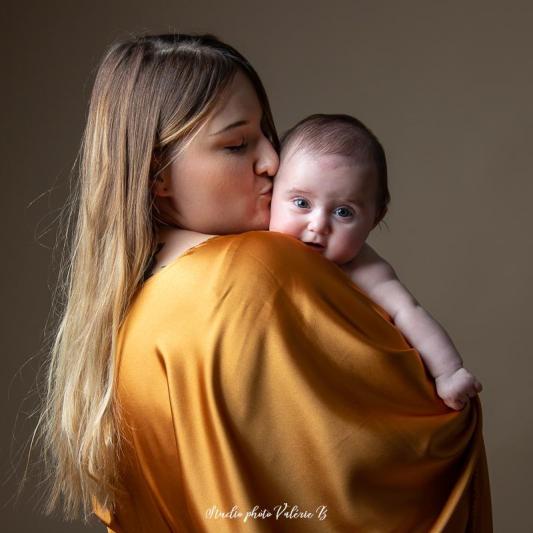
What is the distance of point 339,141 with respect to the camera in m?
1.79

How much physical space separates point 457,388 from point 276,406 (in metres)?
0.31

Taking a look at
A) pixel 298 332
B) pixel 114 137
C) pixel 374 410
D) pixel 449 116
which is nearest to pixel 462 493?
pixel 374 410

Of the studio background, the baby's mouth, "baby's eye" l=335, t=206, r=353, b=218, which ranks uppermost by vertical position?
"baby's eye" l=335, t=206, r=353, b=218

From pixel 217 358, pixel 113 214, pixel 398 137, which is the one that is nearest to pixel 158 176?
pixel 113 214

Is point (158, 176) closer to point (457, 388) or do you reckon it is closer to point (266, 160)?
point (266, 160)

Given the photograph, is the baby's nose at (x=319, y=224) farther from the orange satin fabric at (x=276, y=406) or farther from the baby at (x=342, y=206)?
the orange satin fabric at (x=276, y=406)

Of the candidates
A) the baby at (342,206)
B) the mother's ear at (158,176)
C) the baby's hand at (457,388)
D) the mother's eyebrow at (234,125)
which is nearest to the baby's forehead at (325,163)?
the baby at (342,206)

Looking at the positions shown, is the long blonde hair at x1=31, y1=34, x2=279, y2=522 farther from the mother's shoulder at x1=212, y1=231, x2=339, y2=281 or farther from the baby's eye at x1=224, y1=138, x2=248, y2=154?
the mother's shoulder at x1=212, y1=231, x2=339, y2=281

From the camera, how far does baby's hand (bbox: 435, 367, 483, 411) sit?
1647 mm

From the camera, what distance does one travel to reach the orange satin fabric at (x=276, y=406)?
1.53 meters

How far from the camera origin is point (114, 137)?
1830 millimetres

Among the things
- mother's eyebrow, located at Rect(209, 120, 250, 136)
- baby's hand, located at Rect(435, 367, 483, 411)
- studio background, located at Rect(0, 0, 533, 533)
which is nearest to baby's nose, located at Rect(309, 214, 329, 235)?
mother's eyebrow, located at Rect(209, 120, 250, 136)

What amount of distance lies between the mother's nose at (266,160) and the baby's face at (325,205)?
0.05 metres

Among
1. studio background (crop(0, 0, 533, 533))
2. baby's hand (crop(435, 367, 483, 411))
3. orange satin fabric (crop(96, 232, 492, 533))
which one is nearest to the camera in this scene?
orange satin fabric (crop(96, 232, 492, 533))
